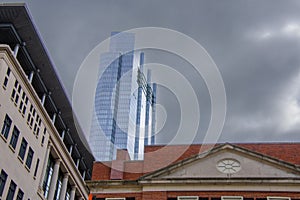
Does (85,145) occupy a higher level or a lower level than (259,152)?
higher

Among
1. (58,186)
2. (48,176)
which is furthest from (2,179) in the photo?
(58,186)

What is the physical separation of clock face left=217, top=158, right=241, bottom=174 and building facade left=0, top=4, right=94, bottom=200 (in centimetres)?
1945

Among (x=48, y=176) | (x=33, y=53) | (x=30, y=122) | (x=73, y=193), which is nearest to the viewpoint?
(x=30, y=122)

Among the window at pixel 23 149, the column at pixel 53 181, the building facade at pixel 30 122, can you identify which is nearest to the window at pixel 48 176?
the building facade at pixel 30 122

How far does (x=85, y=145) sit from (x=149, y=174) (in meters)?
32.5

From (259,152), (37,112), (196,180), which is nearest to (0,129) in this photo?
(37,112)

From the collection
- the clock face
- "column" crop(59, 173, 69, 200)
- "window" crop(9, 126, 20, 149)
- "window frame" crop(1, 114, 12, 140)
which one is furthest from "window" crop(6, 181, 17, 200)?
the clock face

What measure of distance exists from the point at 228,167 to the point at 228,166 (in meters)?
0.08

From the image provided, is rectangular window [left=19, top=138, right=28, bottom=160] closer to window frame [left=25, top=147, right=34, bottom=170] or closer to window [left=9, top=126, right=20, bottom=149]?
window frame [left=25, top=147, right=34, bottom=170]

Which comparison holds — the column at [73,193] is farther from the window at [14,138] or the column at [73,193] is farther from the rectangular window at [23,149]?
the window at [14,138]

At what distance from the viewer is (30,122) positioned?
49.4 metres

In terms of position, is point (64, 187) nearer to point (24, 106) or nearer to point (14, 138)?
point (24, 106)

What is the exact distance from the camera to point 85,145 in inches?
2692

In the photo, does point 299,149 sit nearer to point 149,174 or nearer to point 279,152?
point 279,152
